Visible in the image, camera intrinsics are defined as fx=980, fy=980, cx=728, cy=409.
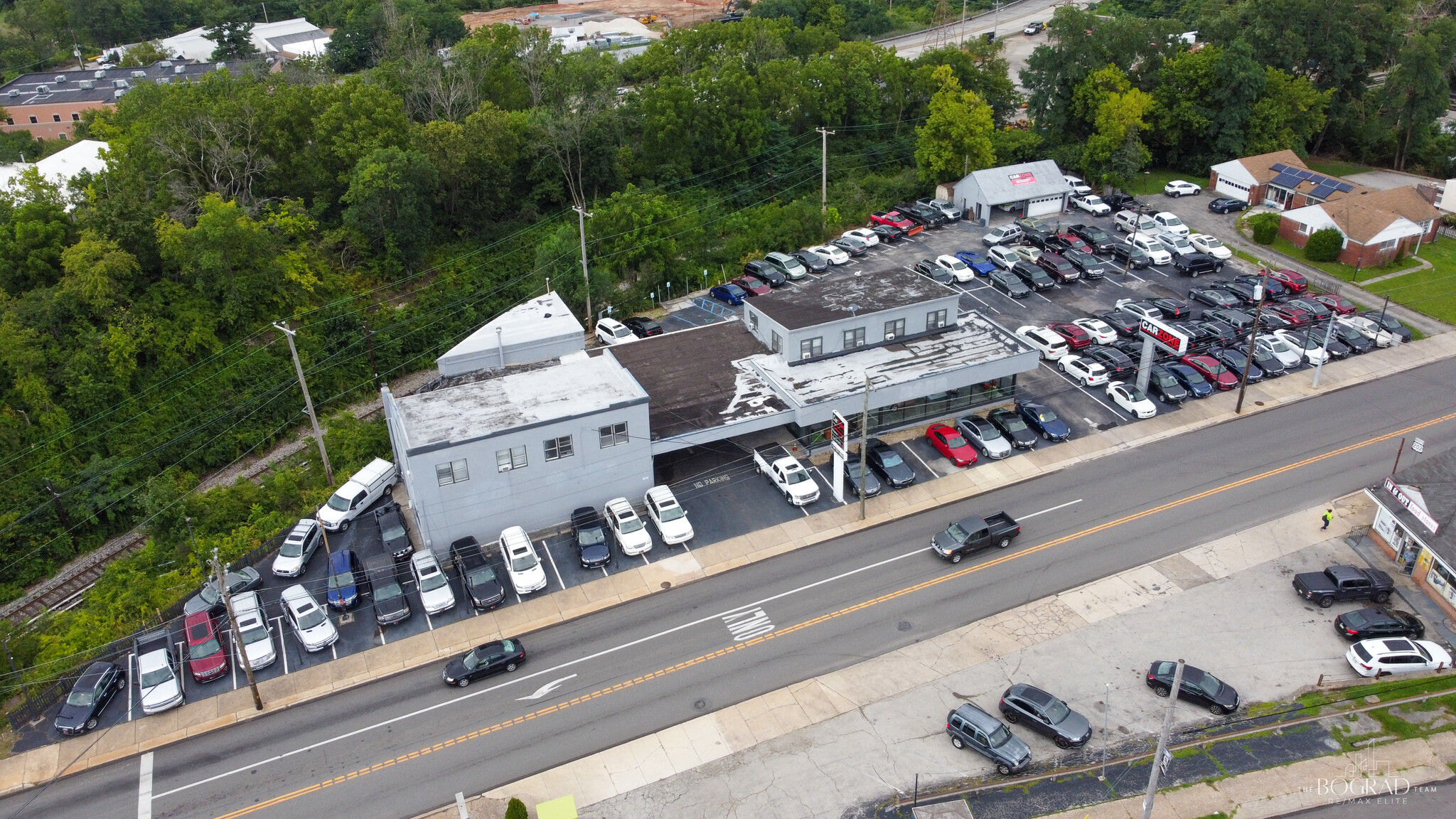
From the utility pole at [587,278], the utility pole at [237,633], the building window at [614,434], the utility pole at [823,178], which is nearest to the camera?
the utility pole at [237,633]

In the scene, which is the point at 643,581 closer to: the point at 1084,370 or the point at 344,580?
the point at 344,580

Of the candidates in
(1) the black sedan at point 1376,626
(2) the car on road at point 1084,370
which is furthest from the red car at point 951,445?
(1) the black sedan at point 1376,626

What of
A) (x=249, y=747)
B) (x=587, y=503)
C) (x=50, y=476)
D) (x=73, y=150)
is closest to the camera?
(x=249, y=747)

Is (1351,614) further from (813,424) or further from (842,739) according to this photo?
(813,424)

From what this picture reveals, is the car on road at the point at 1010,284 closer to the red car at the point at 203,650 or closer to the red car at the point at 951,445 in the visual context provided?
the red car at the point at 951,445

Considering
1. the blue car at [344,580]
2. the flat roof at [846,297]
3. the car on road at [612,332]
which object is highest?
the flat roof at [846,297]

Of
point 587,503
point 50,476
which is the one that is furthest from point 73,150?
point 587,503
